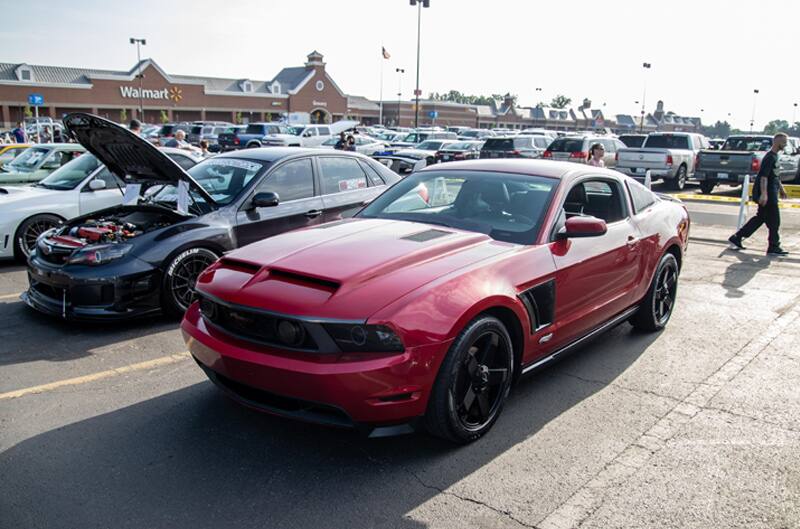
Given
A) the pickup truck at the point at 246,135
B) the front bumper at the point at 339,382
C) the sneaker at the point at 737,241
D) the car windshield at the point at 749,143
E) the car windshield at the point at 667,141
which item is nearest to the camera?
the front bumper at the point at 339,382

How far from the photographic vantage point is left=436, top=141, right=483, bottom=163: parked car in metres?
24.7

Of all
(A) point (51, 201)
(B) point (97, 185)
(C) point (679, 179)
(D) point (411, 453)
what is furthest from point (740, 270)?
(C) point (679, 179)

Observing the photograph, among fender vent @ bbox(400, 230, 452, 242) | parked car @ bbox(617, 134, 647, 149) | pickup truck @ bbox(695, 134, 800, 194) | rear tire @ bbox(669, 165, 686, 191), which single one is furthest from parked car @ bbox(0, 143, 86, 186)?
parked car @ bbox(617, 134, 647, 149)

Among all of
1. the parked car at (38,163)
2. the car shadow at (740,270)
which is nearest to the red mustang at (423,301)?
the car shadow at (740,270)

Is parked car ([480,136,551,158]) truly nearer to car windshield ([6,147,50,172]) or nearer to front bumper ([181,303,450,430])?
car windshield ([6,147,50,172])

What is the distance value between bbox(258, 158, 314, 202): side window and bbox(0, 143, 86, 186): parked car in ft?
17.9

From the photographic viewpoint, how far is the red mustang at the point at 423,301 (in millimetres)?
3092

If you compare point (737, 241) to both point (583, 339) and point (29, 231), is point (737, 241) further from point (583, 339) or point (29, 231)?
point (29, 231)

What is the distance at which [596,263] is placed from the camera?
447 centimetres

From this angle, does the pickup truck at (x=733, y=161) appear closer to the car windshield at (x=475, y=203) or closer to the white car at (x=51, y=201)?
the car windshield at (x=475, y=203)

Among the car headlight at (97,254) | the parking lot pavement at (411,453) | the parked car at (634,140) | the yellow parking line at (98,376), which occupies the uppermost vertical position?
the parked car at (634,140)

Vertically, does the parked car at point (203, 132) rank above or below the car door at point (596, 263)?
above

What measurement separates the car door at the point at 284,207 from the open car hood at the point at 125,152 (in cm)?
42

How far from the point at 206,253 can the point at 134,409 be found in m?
2.20
